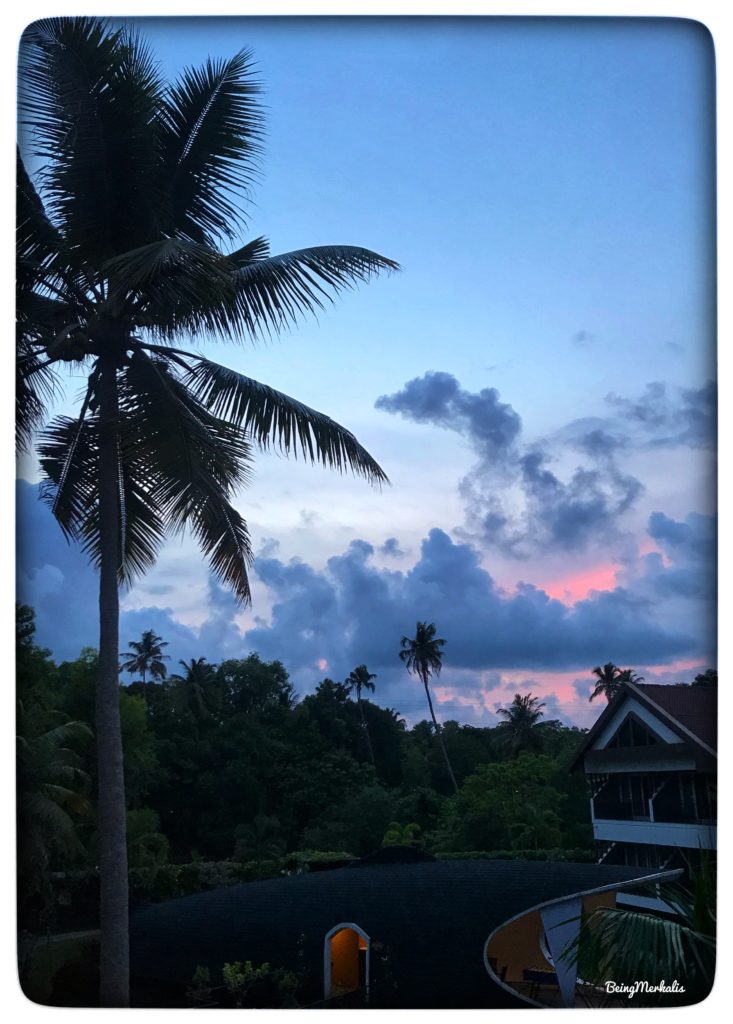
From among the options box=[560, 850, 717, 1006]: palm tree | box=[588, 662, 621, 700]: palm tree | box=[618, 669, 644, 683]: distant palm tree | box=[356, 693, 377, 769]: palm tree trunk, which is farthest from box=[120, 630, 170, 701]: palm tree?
box=[560, 850, 717, 1006]: palm tree

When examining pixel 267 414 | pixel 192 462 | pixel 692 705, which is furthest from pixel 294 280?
pixel 692 705

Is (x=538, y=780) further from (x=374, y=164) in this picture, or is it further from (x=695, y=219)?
(x=374, y=164)

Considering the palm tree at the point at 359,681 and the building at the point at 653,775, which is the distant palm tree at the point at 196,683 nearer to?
the palm tree at the point at 359,681

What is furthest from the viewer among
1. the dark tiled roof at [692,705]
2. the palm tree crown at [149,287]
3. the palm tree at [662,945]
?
the palm tree crown at [149,287]

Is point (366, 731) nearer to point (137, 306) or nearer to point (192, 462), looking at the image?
point (192, 462)

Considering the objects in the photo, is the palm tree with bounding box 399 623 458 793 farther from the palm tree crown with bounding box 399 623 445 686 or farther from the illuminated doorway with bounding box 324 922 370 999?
the illuminated doorway with bounding box 324 922 370 999

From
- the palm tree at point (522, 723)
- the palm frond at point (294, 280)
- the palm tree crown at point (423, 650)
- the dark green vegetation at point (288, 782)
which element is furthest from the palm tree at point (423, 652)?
the palm frond at point (294, 280)
